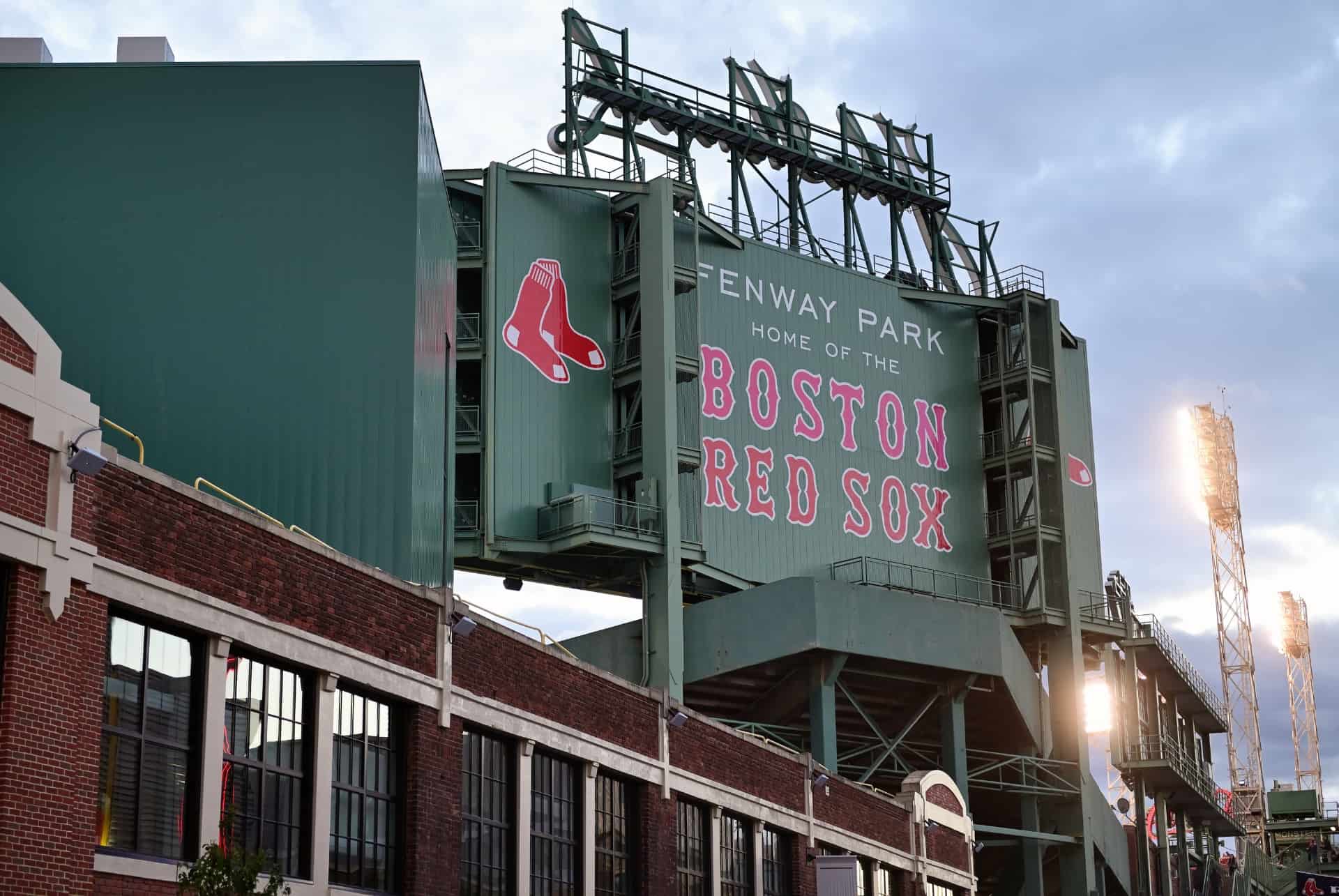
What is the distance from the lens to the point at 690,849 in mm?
32438

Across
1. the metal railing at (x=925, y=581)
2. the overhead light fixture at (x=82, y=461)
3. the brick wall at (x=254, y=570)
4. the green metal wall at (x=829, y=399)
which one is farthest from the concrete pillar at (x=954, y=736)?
the overhead light fixture at (x=82, y=461)

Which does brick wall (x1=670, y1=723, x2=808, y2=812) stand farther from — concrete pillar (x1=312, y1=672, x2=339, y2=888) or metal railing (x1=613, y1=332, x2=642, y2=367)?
metal railing (x1=613, y1=332, x2=642, y2=367)

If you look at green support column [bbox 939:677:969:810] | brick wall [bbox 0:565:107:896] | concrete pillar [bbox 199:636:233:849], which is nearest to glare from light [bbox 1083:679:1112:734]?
green support column [bbox 939:677:969:810]

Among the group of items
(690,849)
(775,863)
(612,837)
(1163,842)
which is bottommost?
(775,863)

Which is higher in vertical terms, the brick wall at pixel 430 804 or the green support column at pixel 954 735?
the green support column at pixel 954 735

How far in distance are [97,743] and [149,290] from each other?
13.0 m

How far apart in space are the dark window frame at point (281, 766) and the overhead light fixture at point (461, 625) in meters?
3.24

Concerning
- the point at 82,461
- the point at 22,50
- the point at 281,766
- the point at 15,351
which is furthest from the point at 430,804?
the point at 22,50

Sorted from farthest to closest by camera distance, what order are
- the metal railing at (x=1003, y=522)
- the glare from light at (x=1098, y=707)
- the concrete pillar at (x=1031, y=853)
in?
the glare from light at (x=1098, y=707)
the metal railing at (x=1003, y=522)
the concrete pillar at (x=1031, y=853)

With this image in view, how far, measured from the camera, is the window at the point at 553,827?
2761 cm

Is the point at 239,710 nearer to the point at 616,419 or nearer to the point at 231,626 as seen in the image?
the point at 231,626

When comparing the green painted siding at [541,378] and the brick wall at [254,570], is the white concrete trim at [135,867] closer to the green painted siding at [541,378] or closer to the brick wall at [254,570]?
the brick wall at [254,570]

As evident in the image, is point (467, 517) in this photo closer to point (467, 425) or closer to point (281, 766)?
point (467, 425)

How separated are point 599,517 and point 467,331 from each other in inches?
264
